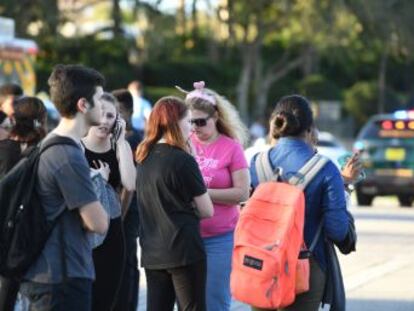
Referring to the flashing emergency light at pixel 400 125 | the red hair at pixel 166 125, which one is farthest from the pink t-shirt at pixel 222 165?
the flashing emergency light at pixel 400 125

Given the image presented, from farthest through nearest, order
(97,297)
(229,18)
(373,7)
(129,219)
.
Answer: (229,18) < (373,7) < (129,219) < (97,297)

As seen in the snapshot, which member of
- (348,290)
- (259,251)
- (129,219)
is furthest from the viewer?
(348,290)

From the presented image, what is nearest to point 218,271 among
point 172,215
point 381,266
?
point 172,215

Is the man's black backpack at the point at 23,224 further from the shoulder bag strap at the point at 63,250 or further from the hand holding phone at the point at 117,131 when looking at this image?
the hand holding phone at the point at 117,131

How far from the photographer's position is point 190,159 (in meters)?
6.80

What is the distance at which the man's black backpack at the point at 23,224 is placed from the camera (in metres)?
5.31

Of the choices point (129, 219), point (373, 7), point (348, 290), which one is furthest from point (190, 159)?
point (373, 7)

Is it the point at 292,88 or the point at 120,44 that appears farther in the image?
the point at 292,88

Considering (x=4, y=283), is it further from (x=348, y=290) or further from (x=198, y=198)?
(x=348, y=290)

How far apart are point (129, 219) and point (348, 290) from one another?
12.4 feet

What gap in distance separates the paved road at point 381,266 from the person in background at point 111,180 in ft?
8.94

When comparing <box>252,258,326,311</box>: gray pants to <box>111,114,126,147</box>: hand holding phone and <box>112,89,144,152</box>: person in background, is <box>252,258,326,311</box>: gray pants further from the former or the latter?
<box>112,89,144,152</box>: person in background

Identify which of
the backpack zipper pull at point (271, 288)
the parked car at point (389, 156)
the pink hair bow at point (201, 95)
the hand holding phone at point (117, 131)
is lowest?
the parked car at point (389, 156)

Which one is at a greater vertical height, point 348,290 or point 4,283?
point 4,283
